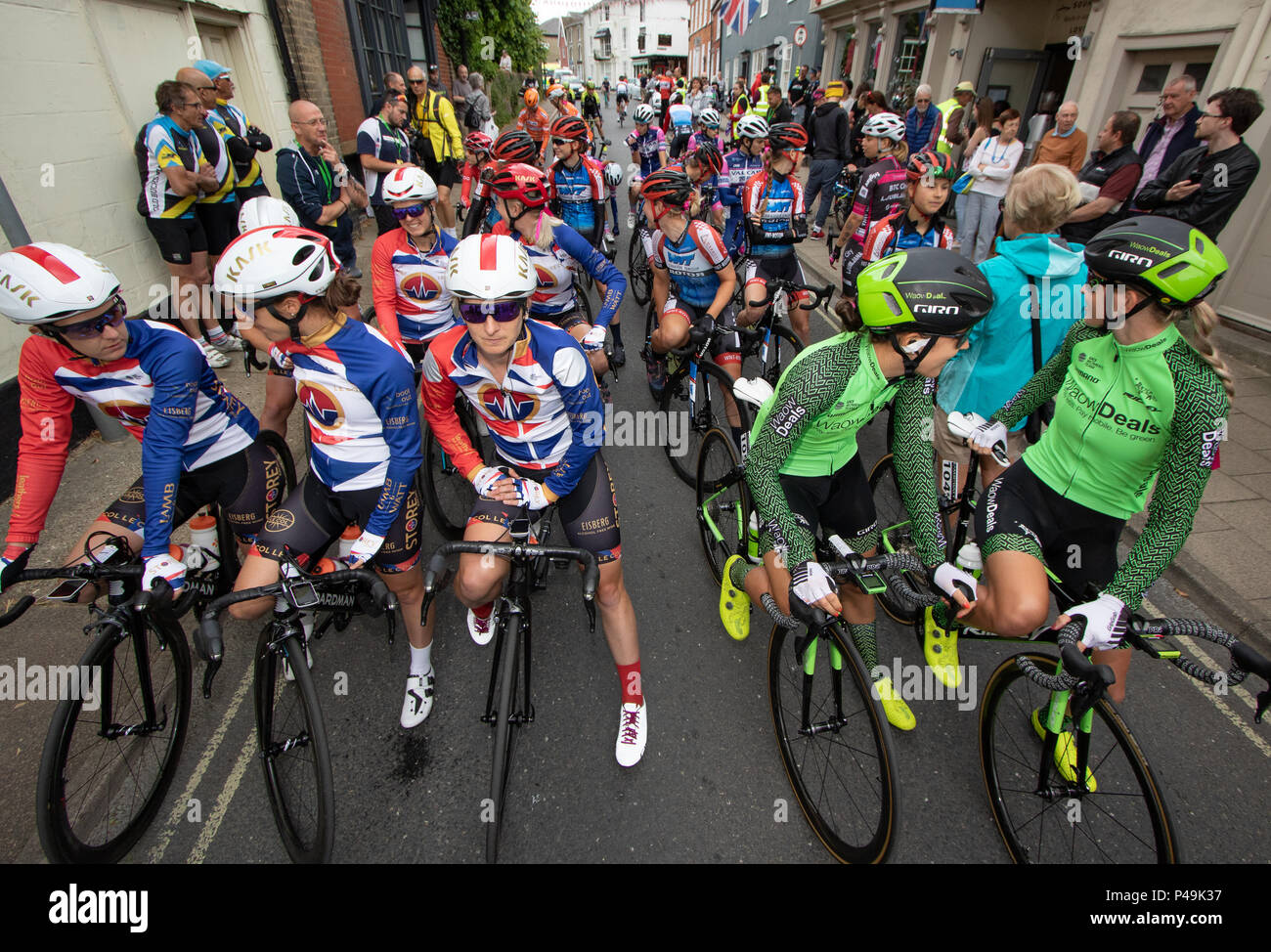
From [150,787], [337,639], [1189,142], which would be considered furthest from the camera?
[1189,142]

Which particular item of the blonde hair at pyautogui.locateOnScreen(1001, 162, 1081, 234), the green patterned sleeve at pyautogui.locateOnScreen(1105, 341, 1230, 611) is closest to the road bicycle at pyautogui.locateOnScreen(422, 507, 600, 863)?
the green patterned sleeve at pyautogui.locateOnScreen(1105, 341, 1230, 611)

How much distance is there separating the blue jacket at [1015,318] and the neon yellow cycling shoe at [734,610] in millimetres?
1742

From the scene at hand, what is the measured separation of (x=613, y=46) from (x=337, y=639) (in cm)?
10634

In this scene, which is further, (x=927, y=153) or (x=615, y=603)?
(x=927, y=153)

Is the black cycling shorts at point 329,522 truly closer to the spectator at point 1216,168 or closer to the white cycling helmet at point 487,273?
the white cycling helmet at point 487,273

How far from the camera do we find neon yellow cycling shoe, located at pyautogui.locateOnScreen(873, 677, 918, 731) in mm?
3078

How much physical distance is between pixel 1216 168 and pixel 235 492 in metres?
8.73

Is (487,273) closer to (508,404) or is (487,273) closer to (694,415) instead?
(508,404)

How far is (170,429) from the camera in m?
2.65

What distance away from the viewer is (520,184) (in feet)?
15.0

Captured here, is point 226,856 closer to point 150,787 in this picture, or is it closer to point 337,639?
point 150,787

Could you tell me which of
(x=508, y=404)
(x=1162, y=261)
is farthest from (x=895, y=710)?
(x=508, y=404)
